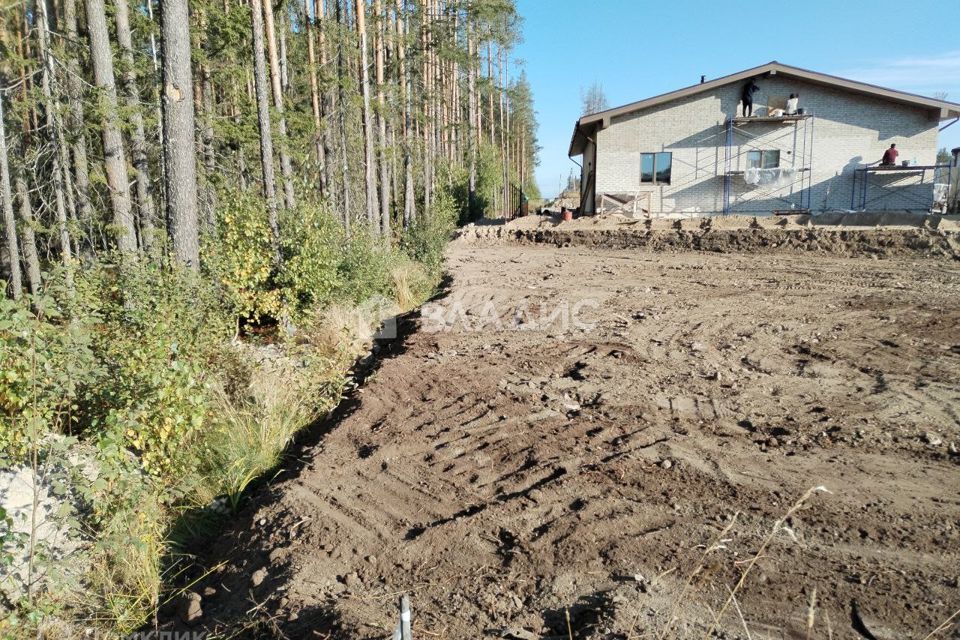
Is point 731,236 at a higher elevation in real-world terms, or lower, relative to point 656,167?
lower

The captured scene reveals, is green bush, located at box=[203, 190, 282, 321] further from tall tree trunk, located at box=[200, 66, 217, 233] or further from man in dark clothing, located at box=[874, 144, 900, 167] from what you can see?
man in dark clothing, located at box=[874, 144, 900, 167]

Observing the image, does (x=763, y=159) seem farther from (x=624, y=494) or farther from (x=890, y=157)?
(x=624, y=494)

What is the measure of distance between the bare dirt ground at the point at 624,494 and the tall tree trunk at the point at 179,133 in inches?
134

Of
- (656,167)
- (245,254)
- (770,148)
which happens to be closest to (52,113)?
(245,254)

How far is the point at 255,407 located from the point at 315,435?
79cm

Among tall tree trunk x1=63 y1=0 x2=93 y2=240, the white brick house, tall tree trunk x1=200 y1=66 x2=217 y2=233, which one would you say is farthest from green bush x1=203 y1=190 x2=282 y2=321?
the white brick house

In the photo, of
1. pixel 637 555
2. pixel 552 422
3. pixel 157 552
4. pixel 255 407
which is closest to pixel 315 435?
pixel 255 407

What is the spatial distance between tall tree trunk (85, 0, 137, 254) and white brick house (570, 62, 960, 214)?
63.3 ft

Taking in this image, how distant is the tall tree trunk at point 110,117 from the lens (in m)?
11.0

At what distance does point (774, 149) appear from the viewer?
2609 centimetres

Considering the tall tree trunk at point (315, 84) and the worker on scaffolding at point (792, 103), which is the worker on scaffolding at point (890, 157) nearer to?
the worker on scaffolding at point (792, 103)

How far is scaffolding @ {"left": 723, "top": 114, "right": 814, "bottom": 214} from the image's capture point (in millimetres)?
25734

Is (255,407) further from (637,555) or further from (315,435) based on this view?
(637,555)

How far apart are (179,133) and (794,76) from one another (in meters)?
24.9
